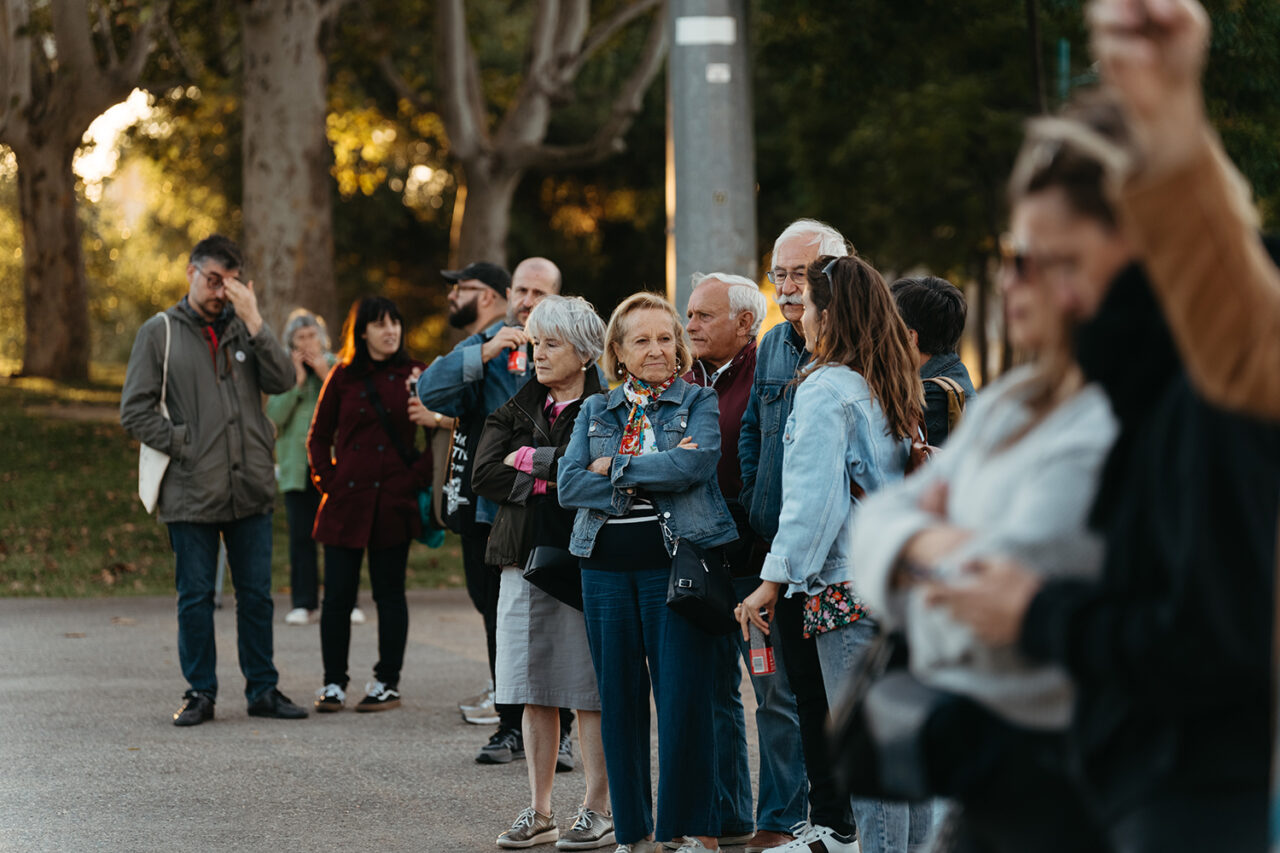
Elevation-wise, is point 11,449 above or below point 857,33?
below

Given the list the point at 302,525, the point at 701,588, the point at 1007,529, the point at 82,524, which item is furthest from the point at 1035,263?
the point at 82,524

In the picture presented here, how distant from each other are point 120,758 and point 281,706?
43.5 inches

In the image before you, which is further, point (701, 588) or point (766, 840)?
point (766, 840)

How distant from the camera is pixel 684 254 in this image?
8.84m

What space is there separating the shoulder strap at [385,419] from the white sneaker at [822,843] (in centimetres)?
376

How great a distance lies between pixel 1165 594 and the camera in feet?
6.78

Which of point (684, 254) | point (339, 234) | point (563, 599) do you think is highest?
point (339, 234)

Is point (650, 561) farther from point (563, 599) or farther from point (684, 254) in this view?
point (684, 254)

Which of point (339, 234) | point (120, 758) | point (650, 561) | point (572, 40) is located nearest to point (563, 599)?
point (650, 561)

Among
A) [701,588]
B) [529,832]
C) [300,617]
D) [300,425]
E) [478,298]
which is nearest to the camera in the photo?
[701,588]

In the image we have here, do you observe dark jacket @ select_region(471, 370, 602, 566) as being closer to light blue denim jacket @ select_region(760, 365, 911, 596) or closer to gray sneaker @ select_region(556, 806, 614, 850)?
gray sneaker @ select_region(556, 806, 614, 850)

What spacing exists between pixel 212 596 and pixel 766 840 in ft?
Answer: 11.3

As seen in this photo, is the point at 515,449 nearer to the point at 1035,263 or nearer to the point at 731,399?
the point at 731,399

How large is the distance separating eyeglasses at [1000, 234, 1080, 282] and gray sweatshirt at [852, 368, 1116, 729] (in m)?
0.18
